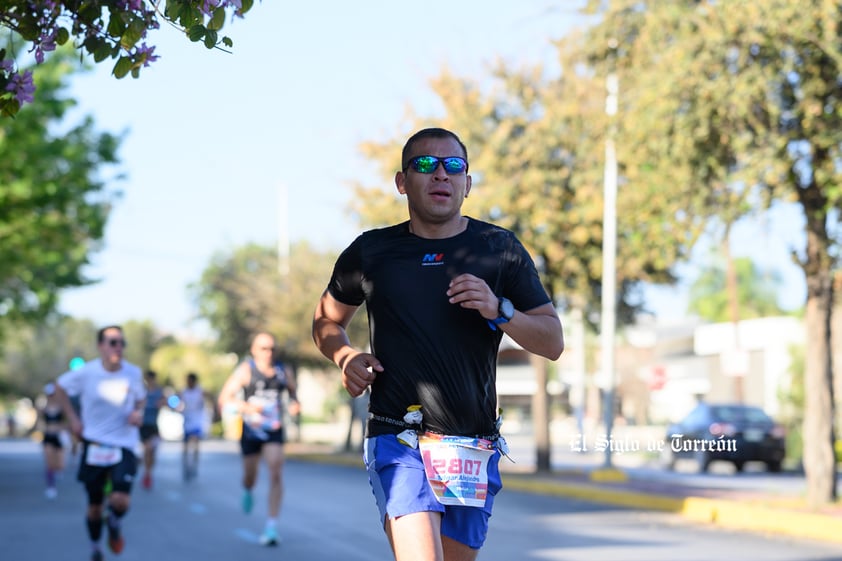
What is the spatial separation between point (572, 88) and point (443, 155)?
20.1m

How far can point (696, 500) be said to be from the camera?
56.7ft

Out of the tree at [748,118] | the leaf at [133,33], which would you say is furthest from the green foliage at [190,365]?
the leaf at [133,33]

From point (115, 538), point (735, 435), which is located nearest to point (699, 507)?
point (115, 538)

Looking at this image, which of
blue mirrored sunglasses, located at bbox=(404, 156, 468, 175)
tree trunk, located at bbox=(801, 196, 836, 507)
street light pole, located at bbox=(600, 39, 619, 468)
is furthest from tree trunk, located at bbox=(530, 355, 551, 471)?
blue mirrored sunglasses, located at bbox=(404, 156, 468, 175)

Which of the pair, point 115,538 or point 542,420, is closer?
point 115,538

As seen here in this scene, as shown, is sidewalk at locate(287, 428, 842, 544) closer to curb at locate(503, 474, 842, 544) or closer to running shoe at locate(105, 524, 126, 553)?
curb at locate(503, 474, 842, 544)

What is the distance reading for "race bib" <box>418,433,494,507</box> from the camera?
4.74m

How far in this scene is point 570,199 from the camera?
82.1 ft

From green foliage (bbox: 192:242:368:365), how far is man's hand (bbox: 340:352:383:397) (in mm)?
32456

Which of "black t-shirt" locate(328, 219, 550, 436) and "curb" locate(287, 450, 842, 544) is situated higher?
"black t-shirt" locate(328, 219, 550, 436)

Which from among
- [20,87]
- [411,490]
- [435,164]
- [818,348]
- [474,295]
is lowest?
[411,490]

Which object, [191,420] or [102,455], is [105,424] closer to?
[102,455]

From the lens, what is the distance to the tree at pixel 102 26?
5.73 meters

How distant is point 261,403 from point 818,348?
710 centimetres
